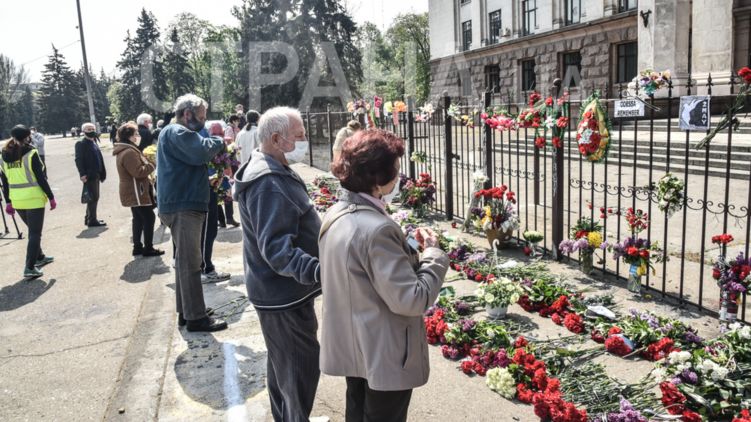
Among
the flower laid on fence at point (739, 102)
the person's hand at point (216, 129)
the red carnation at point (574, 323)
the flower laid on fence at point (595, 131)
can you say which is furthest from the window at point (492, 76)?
the red carnation at point (574, 323)

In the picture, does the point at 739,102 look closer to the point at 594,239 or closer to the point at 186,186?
the point at 594,239

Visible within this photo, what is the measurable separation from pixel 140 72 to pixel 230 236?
203 ft

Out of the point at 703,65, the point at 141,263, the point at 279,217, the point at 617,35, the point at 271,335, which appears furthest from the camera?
the point at 617,35

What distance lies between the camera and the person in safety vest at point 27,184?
732cm

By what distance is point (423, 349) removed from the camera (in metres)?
2.37

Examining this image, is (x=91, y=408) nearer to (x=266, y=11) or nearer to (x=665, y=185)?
(x=665, y=185)

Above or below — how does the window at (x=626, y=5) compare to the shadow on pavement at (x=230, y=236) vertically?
above

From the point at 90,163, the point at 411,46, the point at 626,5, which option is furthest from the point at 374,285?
the point at 411,46

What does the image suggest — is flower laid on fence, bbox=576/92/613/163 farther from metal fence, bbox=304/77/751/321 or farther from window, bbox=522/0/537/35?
window, bbox=522/0/537/35

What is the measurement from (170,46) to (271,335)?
224 feet

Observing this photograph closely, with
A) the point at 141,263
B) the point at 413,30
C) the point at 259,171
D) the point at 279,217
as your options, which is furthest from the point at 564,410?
the point at 413,30

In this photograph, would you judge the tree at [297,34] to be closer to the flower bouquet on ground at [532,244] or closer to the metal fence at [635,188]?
the metal fence at [635,188]

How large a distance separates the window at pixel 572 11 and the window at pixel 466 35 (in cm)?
907

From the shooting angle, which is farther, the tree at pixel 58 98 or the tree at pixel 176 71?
the tree at pixel 58 98
